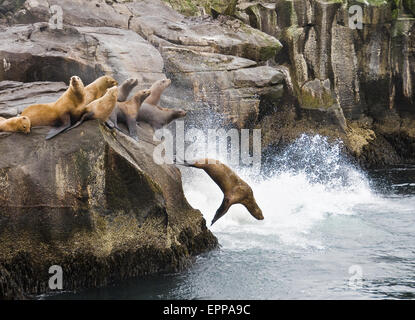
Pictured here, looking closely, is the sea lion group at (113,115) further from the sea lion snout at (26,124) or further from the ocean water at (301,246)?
the ocean water at (301,246)

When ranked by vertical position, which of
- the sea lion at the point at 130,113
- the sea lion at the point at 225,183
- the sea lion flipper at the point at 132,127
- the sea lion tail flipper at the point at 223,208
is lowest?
the sea lion tail flipper at the point at 223,208

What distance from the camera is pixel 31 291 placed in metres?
5.85

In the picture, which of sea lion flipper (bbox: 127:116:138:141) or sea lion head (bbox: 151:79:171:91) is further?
sea lion head (bbox: 151:79:171:91)

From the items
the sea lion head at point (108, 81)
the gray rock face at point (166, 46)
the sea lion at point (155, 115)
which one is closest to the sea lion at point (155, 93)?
the sea lion at point (155, 115)

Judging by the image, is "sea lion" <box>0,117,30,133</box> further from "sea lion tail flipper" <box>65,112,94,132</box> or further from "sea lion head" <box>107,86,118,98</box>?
"sea lion head" <box>107,86,118,98</box>

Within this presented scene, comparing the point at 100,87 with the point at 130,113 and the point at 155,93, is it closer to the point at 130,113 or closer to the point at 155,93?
the point at 130,113

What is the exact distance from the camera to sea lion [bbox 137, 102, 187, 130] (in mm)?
8789

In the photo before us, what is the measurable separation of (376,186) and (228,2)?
254 inches

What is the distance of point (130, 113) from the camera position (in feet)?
26.5

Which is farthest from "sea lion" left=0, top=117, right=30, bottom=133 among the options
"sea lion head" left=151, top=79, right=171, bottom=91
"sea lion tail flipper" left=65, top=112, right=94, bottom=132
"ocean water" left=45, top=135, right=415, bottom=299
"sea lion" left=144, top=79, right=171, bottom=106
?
"sea lion head" left=151, top=79, right=171, bottom=91

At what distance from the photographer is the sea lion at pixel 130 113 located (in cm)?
762

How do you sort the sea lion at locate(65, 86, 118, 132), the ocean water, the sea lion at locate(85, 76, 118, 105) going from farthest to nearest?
the sea lion at locate(85, 76, 118, 105) → the sea lion at locate(65, 86, 118, 132) → the ocean water
